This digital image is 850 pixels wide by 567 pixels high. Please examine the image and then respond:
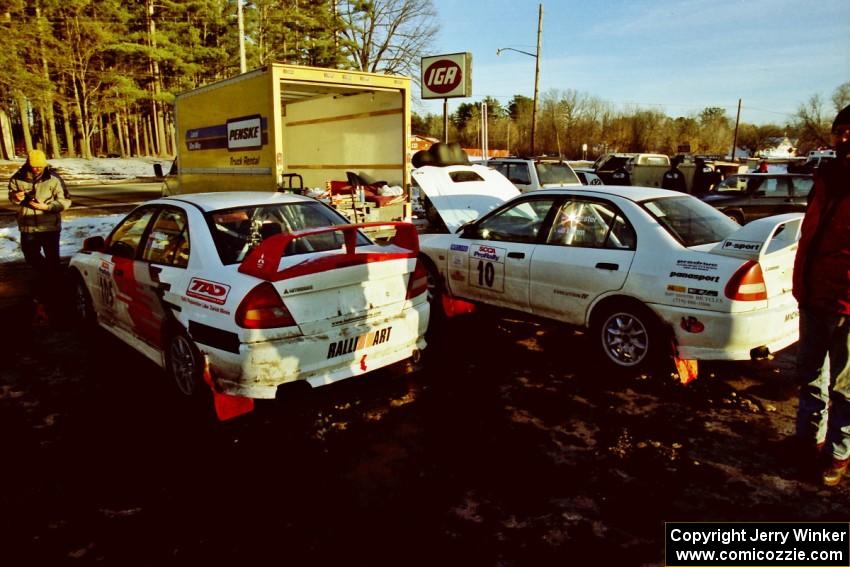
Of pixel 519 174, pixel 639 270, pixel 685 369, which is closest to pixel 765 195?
pixel 519 174

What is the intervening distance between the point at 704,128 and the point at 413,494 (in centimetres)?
9790

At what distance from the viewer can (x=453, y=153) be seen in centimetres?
1168

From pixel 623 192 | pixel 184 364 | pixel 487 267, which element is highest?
pixel 623 192

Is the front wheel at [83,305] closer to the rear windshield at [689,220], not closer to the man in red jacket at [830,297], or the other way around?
the rear windshield at [689,220]

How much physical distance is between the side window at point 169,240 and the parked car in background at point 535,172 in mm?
10025

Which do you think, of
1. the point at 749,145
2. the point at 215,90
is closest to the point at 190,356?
the point at 215,90

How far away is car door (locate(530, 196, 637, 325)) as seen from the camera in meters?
4.86

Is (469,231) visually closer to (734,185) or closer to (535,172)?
(535,172)

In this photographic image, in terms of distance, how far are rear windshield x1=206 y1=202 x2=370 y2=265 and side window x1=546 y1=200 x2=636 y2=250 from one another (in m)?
1.80

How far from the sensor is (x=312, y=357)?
12.7 feet

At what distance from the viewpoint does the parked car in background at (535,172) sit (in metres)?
13.8

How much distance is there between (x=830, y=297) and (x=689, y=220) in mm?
2022

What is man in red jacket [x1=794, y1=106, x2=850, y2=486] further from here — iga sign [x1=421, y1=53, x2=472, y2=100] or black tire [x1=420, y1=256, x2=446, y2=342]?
iga sign [x1=421, y1=53, x2=472, y2=100]

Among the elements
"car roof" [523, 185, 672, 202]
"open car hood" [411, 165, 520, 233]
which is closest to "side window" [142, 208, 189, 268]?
"car roof" [523, 185, 672, 202]
